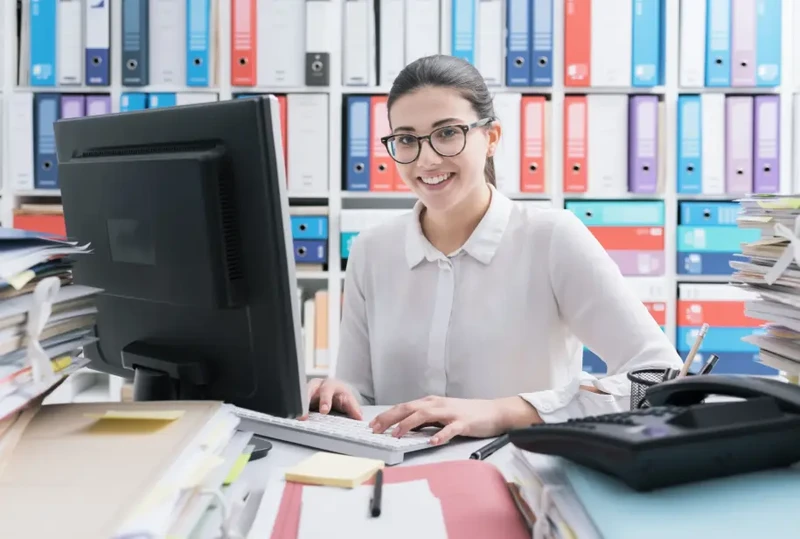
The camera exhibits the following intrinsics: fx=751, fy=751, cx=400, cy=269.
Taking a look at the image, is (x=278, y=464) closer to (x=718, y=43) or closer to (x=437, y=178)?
(x=437, y=178)

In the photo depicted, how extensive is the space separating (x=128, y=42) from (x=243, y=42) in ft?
1.25

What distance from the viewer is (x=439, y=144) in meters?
1.46

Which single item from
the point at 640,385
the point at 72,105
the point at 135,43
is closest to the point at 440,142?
the point at 640,385

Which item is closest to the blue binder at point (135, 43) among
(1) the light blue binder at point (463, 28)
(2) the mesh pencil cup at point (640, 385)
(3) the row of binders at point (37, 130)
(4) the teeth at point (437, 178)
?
(3) the row of binders at point (37, 130)

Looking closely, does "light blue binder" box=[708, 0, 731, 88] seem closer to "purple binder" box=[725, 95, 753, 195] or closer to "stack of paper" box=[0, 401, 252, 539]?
"purple binder" box=[725, 95, 753, 195]

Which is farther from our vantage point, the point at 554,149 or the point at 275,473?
the point at 554,149

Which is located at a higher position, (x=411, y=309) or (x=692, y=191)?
(x=692, y=191)

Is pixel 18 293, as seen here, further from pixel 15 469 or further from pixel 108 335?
pixel 108 335

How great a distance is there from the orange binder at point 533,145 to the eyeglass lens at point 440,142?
1.04 metres

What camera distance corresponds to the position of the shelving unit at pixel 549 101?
2.42 metres

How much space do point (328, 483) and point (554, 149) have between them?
75.4 inches

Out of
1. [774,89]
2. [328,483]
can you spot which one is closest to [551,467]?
[328,483]

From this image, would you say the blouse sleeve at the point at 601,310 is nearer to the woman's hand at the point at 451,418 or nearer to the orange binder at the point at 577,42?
the woman's hand at the point at 451,418

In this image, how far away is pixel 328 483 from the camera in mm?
772
